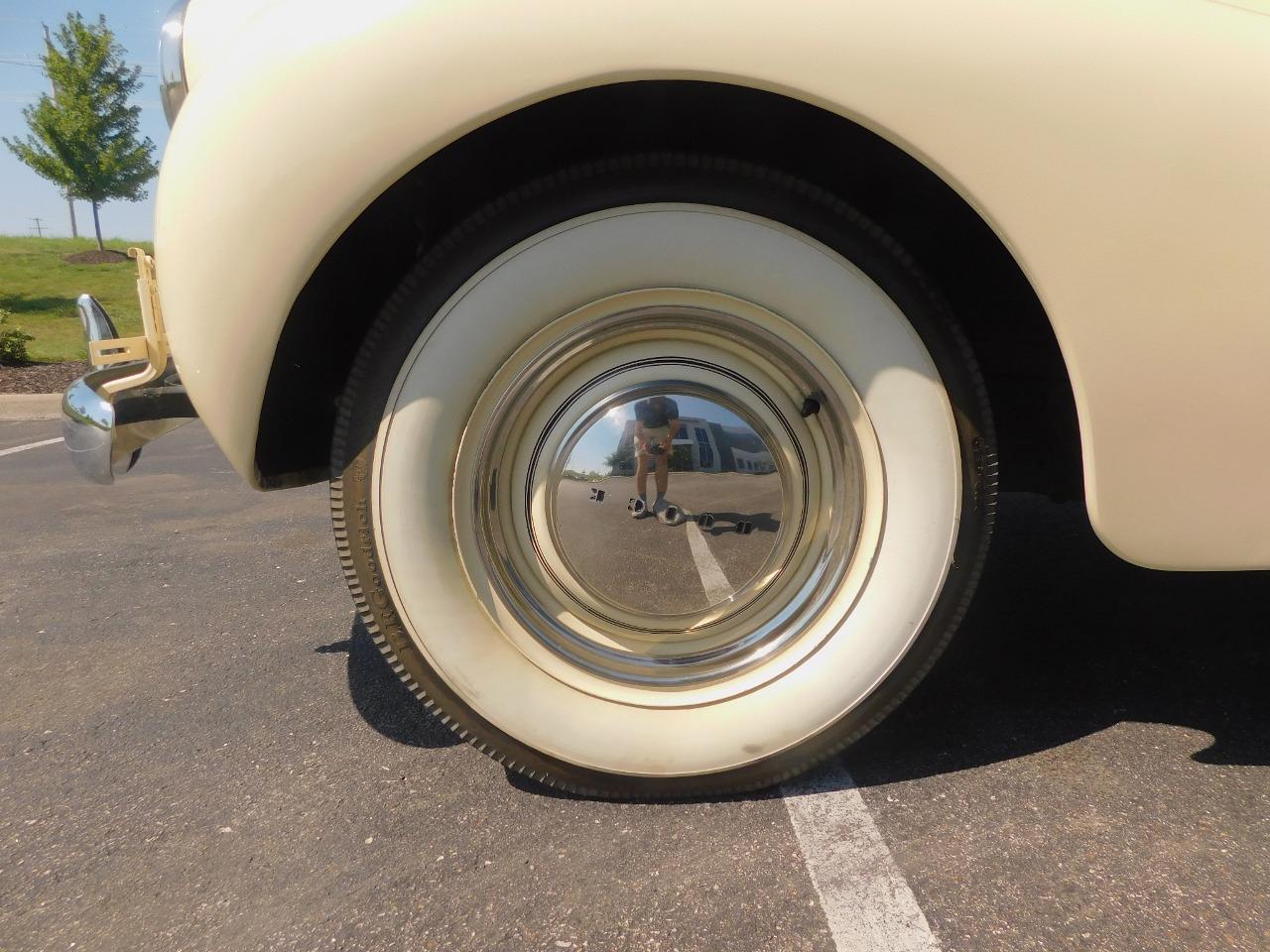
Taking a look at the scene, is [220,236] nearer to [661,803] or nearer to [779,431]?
[779,431]

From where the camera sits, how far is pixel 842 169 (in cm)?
124

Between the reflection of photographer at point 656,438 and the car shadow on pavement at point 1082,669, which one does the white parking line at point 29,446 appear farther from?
the car shadow on pavement at point 1082,669

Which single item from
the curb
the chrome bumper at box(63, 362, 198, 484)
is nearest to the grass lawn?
the curb

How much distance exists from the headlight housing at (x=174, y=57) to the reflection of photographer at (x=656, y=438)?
1.00 meters

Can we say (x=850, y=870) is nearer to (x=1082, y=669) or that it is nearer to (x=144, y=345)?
(x=1082, y=669)

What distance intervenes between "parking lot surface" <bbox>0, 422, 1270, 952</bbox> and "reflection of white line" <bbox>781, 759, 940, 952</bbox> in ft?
0.03

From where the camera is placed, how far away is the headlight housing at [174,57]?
144cm

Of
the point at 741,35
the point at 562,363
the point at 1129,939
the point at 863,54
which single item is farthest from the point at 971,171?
the point at 1129,939

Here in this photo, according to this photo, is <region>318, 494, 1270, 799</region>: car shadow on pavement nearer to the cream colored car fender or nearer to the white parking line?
the cream colored car fender

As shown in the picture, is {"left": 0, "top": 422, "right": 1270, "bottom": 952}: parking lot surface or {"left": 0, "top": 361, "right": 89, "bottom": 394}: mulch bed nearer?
{"left": 0, "top": 422, "right": 1270, "bottom": 952}: parking lot surface

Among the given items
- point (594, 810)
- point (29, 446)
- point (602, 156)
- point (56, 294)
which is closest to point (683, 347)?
point (602, 156)

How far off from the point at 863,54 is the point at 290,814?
1361mm

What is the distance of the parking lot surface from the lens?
106 centimetres

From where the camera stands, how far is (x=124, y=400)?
140 centimetres
